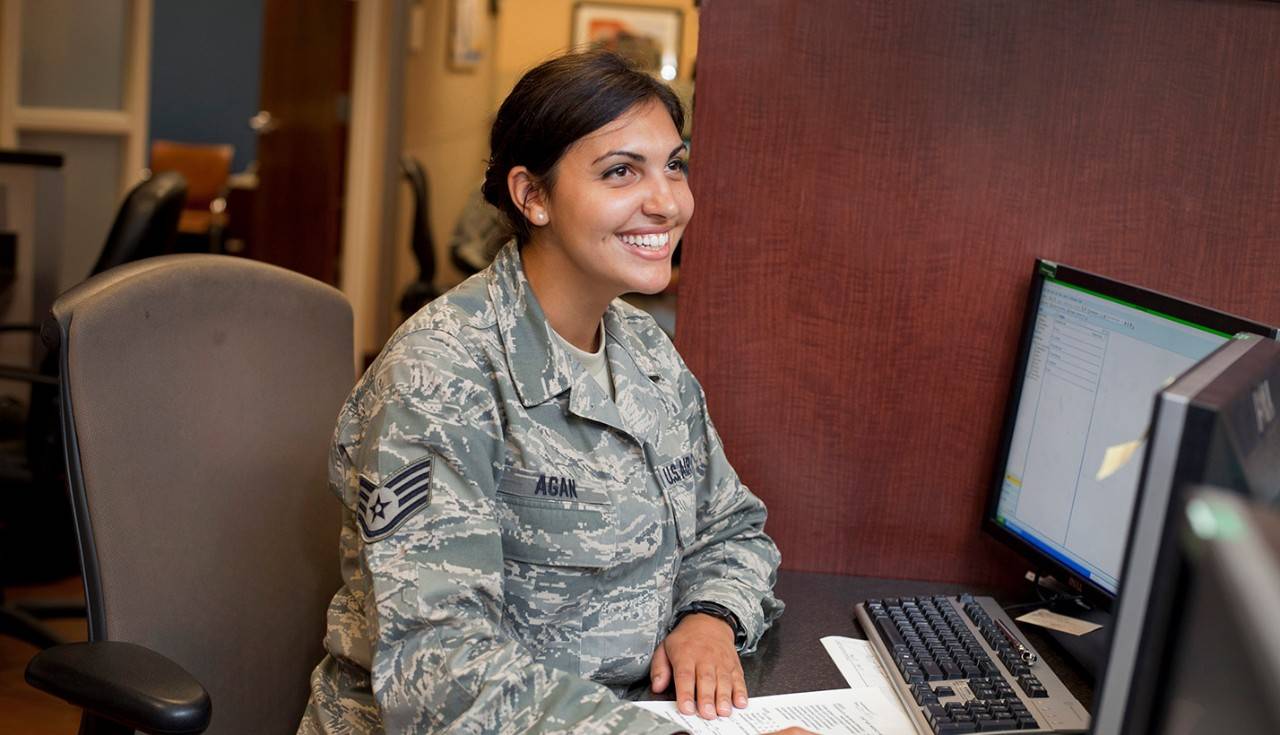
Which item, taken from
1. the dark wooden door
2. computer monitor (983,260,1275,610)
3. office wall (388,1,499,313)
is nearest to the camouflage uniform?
computer monitor (983,260,1275,610)

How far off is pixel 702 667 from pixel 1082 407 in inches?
20.0

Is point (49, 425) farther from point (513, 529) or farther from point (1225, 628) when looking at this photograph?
point (1225, 628)

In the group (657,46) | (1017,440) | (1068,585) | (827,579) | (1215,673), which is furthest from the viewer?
(657,46)

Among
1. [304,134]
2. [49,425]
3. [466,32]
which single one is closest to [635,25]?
[466,32]

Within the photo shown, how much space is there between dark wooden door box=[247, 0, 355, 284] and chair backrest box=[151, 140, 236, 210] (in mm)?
1459

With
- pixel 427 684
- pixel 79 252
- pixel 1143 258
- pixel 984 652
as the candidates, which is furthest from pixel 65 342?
pixel 79 252

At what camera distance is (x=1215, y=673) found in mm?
586

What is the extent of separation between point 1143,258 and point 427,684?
3.29 feet

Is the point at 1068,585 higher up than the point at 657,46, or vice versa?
the point at 657,46

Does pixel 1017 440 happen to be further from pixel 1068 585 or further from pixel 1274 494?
pixel 1274 494

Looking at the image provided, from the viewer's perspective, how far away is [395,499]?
1204 mm

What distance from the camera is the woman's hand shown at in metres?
1.29

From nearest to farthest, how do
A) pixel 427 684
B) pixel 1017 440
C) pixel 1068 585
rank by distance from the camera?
pixel 427 684, pixel 1068 585, pixel 1017 440

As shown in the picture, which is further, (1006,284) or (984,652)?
(1006,284)
